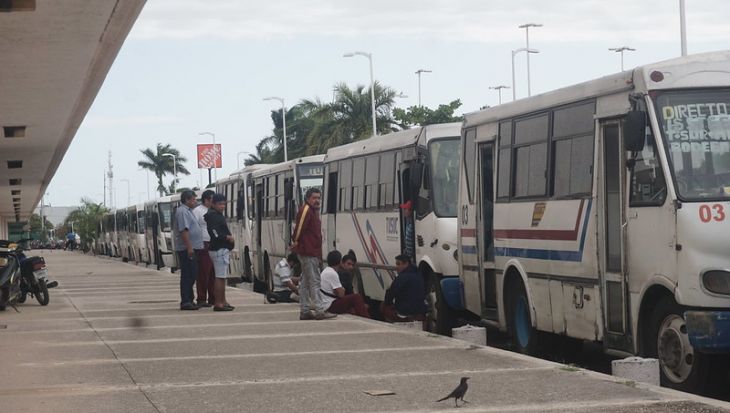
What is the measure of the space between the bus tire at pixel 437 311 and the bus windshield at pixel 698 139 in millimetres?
6717

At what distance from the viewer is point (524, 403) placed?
9.47 meters

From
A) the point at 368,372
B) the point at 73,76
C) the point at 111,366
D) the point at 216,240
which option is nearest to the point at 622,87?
the point at 368,372

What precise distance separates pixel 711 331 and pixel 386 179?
35.9 ft

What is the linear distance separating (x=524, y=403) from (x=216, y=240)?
10.7 metres

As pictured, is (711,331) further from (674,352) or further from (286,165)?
(286,165)

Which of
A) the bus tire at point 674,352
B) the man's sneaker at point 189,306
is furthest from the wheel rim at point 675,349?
the man's sneaker at point 189,306

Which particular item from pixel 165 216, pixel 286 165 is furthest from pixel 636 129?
pixel 165 216

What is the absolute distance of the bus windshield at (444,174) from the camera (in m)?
18.5

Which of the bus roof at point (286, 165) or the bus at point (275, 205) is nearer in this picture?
the bus at point (275, 205)

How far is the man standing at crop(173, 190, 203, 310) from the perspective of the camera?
2030 centimetres

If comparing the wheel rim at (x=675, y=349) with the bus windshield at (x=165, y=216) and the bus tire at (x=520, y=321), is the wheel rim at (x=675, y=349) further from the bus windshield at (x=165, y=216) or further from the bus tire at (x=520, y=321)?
the bus windshield at (x=165, y=216)

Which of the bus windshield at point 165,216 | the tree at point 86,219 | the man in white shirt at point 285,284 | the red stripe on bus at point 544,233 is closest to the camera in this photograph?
the red stripe on bus at point 544,233

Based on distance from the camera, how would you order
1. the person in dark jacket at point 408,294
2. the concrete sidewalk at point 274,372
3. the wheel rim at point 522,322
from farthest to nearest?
the person in dark jacket at point 408,294 < the wheel rim at point 522,322 < the concrete sidewalk at point 274,372

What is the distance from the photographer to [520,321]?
587 inches
